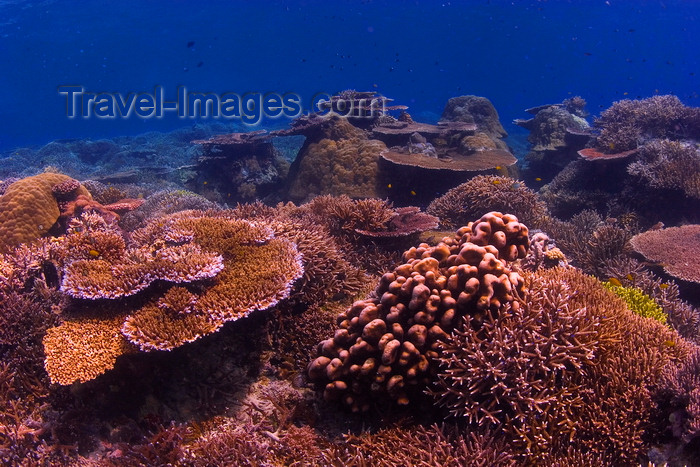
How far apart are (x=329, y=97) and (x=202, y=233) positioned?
425 inches

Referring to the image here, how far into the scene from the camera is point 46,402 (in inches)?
159

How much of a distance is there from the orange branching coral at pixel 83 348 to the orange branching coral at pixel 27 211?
436cm

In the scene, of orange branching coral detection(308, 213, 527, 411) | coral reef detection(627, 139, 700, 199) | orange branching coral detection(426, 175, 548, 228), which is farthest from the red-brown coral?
orange branching coral detection(308, 213, 527, 411)

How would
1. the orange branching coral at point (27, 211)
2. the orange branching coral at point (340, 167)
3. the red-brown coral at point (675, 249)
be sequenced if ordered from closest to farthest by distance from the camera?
the red-brown coral at point (675, 249)
the orange branching coral at point (27, 211)
the orange branching coral at point (340, 167)

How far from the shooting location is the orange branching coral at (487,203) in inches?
325

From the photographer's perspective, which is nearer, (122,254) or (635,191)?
(122,254)

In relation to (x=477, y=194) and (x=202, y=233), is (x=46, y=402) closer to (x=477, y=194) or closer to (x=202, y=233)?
(x=202, y=233)

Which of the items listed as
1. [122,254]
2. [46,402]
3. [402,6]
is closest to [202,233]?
[122,254]

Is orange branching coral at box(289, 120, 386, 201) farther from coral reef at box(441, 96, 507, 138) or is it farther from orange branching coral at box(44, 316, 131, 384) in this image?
coral reef at box(441, 96, 507, 138)

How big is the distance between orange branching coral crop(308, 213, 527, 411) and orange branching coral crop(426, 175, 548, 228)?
4843 millimetres

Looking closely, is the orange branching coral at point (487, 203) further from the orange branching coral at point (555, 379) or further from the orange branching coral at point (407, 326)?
the orange branching coral at point (555, 379)

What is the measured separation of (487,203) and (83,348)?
24.8ft

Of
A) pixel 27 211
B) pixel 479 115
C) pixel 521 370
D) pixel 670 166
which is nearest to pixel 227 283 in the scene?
pixel 521 370

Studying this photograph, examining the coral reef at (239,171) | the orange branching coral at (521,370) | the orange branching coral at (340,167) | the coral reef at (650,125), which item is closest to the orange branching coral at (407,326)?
the orange branching coral at (521,370)
